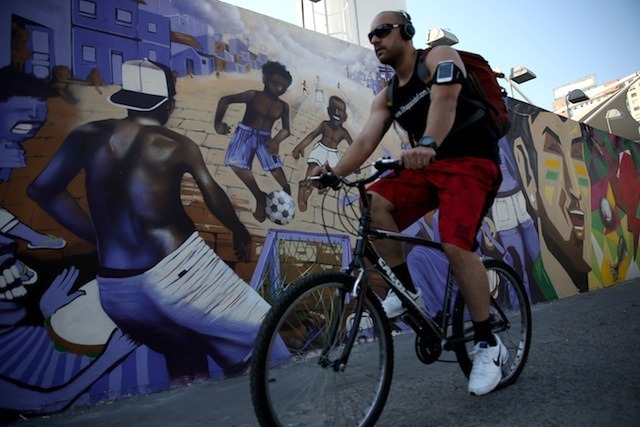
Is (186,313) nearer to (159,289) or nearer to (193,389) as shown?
(159,289)

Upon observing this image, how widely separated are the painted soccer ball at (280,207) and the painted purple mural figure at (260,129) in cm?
5

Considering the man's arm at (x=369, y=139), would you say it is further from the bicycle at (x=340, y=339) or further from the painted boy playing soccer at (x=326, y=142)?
the painted boy playing soccer at (x=326, y=142)

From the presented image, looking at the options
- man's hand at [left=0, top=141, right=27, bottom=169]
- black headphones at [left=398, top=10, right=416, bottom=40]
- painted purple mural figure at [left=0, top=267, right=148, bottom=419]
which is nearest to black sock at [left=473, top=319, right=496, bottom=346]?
black headphones at [left=398, top=10, right=416, bottom=40]

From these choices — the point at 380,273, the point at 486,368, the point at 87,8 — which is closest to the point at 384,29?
the point at 380,273

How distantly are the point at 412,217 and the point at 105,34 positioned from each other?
2.40 metres

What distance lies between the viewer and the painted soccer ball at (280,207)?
3531mm

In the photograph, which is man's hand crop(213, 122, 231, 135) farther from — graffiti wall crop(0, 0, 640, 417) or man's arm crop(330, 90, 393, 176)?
man's arm crop(330, 90, 393, 176)

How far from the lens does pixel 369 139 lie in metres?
2.29

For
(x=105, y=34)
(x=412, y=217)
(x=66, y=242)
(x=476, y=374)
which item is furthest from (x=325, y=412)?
(x=105, y=34)

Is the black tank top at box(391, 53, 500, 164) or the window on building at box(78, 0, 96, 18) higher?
the window on building at box(78, 0, 96, 18)

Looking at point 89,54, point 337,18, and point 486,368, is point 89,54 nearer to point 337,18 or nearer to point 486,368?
point 486,368

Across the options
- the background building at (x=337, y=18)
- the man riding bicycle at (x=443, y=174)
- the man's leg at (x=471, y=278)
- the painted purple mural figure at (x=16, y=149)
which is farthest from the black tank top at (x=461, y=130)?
the background building at (x=337, y=18)

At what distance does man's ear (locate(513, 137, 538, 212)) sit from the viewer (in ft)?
20.2

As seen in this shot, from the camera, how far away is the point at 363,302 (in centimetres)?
172
